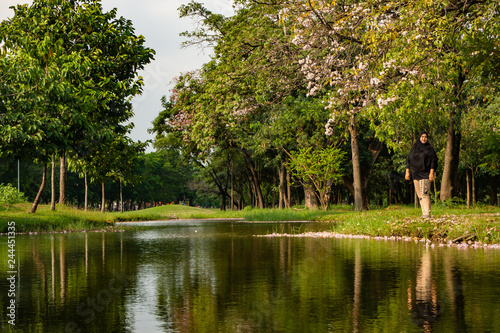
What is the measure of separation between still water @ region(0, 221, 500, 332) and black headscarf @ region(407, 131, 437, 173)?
13.5 feet

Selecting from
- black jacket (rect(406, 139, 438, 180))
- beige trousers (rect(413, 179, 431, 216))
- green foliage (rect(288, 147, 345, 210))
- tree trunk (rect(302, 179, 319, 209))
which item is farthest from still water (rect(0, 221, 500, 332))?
tree trunk (rect(302, 179, 319, 209))

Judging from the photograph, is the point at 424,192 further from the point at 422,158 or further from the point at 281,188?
the point at 281,188

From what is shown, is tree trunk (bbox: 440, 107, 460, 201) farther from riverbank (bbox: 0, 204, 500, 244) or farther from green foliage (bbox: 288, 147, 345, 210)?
green foliage (bbox: 288, 147, 345, 210)

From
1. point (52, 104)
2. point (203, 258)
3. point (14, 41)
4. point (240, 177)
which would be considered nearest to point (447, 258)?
point (203, 258)

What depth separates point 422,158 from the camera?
53.4 ft

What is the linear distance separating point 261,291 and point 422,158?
404 inches

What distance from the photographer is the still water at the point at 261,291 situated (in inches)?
220

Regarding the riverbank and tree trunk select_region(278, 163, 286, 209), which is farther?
tree trunk select_region(278, 163, 286, 209)

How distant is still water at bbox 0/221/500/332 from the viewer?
558 cm

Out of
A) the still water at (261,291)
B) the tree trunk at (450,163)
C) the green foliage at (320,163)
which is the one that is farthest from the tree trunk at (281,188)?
the still water at (261,291)

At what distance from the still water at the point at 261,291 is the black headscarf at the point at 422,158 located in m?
4.13

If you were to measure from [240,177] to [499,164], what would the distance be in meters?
38.6

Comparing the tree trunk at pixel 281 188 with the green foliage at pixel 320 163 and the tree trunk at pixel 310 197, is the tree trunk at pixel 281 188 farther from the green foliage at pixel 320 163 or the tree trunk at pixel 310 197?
the green foliage at pixel 320 163

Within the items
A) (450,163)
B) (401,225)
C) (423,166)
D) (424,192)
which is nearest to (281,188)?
(450,163)
